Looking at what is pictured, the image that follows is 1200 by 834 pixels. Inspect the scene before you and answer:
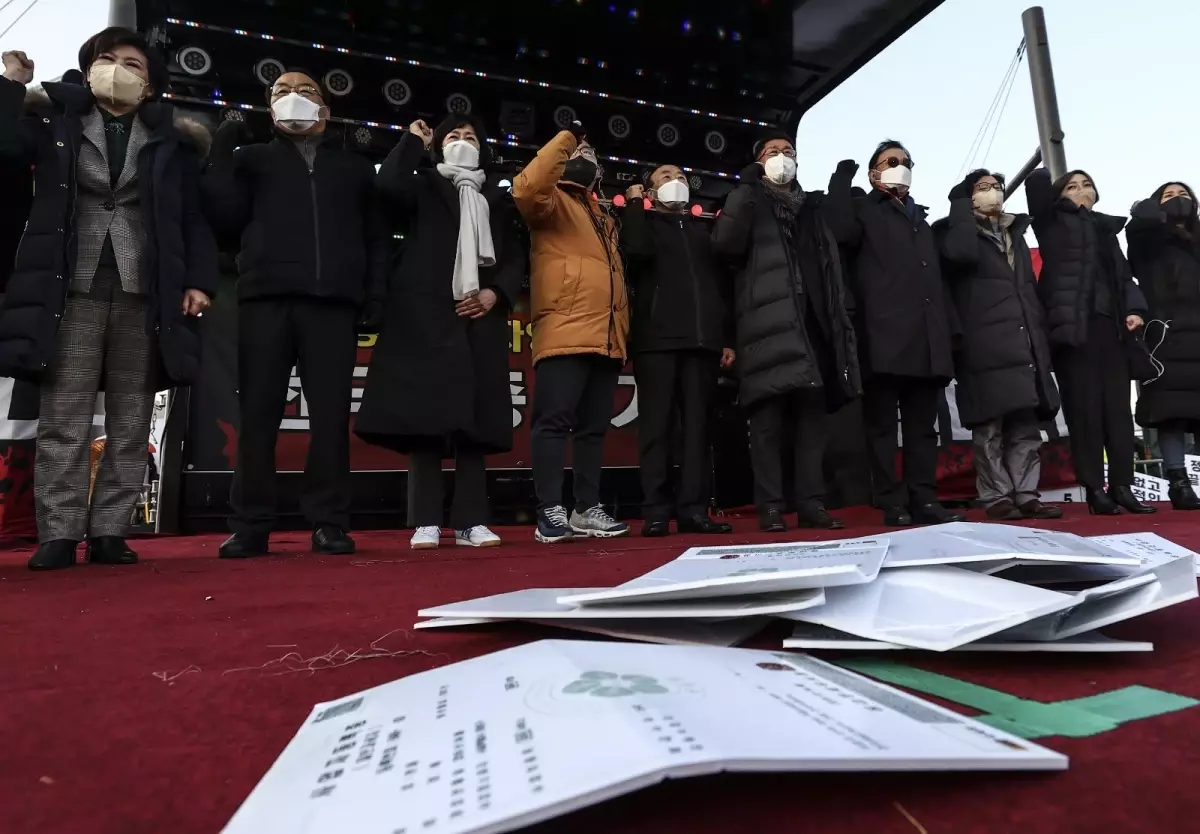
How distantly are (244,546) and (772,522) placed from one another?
4.77 ft

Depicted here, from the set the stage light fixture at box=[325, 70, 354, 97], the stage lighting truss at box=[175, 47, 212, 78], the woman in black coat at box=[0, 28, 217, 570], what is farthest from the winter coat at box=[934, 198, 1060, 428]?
the stage lighting truss at box=[175, 47, 212, 78]

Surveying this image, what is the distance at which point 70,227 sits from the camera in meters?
1.62

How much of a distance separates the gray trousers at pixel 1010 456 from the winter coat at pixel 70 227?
240cm

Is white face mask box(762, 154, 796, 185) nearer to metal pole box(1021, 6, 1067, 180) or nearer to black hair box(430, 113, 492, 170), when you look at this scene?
black hair box(430, 113, 492, 170)

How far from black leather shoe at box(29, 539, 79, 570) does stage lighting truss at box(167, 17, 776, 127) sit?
262 cm

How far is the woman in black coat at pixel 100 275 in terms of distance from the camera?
5.19 feet

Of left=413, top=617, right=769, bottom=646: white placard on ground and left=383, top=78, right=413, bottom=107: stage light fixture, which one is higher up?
left=383, top=78, right=413, bottom=107: stage light fixture

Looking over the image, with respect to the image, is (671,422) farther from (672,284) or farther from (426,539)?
(426,539)

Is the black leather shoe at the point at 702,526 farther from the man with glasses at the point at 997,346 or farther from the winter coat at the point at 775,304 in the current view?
the man with glasses at the point at 997,346

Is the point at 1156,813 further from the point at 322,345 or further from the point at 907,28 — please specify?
the point at 907,28

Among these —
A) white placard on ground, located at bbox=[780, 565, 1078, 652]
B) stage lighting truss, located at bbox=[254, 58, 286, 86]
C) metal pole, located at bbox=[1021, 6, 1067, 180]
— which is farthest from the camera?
metal pole, located at bbox=[1021, 6, 1067, 180]

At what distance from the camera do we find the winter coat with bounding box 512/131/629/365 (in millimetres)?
2248

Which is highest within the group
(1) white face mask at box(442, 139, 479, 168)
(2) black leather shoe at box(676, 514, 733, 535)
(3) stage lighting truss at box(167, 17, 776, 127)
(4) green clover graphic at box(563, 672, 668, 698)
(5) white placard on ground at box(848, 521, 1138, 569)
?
(3) stage lighting truss at box(167, 17, 776, 127)

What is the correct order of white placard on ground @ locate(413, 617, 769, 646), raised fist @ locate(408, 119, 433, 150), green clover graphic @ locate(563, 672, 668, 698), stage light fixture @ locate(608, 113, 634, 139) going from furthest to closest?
stage light fixture @ locate(608, 113, 634, 139), raised fist @ locate(408, 119, 433, 150), white placard on ground @ locate(413, 617, 769, 646), green clover graphic @ locate(563, 672, 668, 698)
